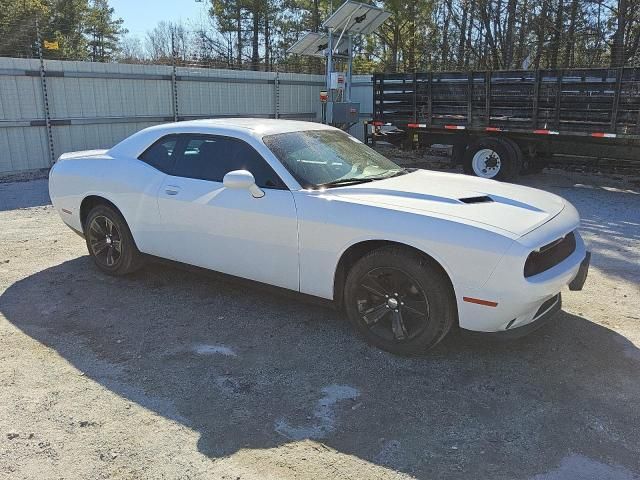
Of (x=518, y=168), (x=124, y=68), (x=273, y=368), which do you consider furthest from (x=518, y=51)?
(x=273, y=368)

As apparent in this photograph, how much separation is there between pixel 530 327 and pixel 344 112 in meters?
11.2

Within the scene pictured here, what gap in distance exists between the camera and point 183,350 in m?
3.89

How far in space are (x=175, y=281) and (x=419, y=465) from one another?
3226mm

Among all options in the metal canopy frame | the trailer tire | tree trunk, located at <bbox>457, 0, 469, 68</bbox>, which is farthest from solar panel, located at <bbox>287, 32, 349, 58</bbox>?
tree trunk, located at <bbox>457, 0, 469, 68</bbox>

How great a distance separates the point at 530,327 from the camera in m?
3.60

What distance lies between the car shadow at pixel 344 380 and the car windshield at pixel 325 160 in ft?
3.63

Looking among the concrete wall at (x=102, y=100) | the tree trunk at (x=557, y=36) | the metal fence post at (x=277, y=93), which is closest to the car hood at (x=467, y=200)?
the concrete wall at (x=102, y=100)

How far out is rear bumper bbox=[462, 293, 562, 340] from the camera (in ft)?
11.4

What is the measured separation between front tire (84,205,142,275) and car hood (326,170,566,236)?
2.15m

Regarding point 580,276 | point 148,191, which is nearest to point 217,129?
point 148,191

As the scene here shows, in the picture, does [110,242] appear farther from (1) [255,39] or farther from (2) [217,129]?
(1) [255,39]

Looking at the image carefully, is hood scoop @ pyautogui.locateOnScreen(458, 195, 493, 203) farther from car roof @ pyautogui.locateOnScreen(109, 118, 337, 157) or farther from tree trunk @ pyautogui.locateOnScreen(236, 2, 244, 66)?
tree trunk @ pyautogui.locateOnScreen(236, 2, 244, 66)

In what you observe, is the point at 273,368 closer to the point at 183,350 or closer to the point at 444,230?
the point at 183,350

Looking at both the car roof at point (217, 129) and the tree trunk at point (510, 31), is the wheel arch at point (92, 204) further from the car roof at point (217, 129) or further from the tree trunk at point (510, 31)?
the tree trunk at point (510, 31)
